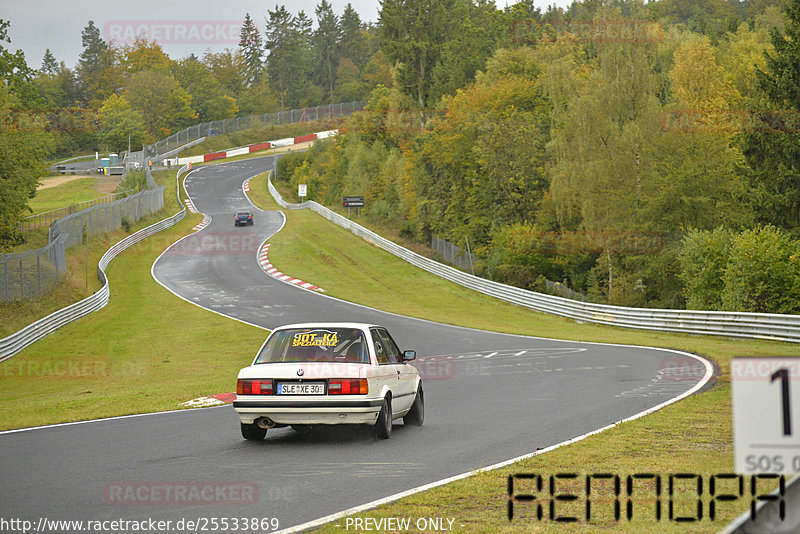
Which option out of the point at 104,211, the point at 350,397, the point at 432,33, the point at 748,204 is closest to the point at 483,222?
the point at 748,204

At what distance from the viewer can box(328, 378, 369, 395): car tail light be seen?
409 inches

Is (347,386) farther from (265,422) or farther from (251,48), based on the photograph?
Answer: (251,48)

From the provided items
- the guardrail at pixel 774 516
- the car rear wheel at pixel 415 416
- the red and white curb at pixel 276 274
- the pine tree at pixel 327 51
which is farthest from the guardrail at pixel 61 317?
the pine tree at pixel 327 51

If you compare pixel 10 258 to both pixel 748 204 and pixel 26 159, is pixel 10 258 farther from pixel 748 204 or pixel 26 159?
pixel 748 204

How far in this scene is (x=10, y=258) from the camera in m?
31.8

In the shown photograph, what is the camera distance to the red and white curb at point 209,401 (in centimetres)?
1591

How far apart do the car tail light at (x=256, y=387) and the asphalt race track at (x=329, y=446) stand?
26.2 inches

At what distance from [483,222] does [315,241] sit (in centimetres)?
1241

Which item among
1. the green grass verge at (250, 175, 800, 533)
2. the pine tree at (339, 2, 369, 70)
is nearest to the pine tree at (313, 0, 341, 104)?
the pine tree at (339, 2, 369, 70)

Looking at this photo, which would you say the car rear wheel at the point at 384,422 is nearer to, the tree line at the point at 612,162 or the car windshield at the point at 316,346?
the car windshield at the point at 316,346

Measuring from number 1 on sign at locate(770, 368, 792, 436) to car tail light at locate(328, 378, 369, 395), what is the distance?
24.9 feet

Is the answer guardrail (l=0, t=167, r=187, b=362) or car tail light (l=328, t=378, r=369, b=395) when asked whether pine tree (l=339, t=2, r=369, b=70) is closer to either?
guardrail (l=0, t=167, r=187, b=362)

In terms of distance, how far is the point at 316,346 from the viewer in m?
11.3

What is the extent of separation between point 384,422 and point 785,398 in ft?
26.2
